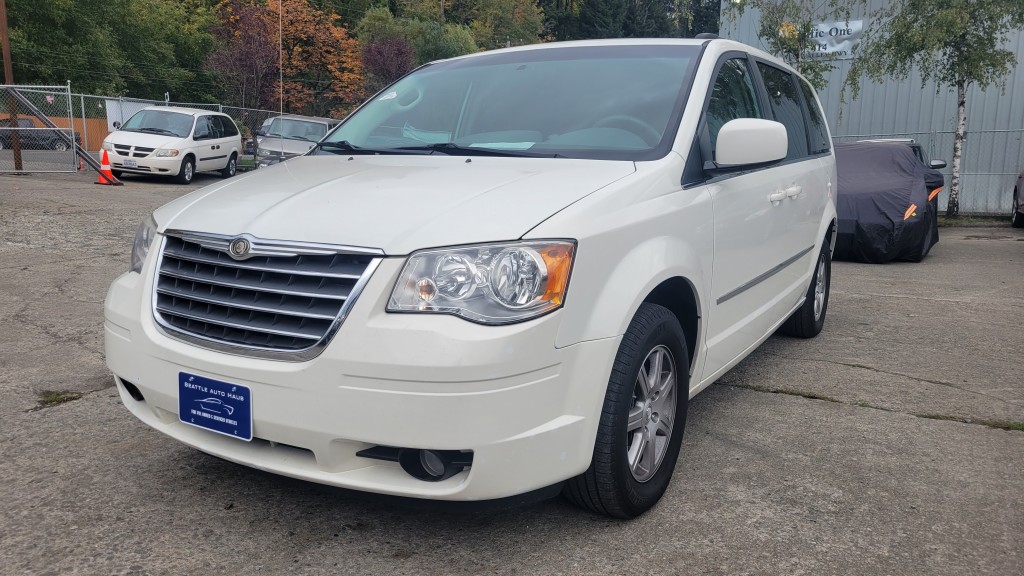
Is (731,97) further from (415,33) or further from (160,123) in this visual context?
(415,33)

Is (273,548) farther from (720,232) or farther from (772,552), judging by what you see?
(720,232)

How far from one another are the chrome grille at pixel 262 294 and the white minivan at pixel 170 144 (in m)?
14.9

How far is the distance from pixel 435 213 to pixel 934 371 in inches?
137

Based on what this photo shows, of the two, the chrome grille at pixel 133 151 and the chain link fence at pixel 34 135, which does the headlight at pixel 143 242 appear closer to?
the chrome grille at pixel 133 151

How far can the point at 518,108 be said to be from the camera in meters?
3.53

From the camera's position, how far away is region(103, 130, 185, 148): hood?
1606 centimetres

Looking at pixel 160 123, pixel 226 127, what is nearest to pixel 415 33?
pixel 226 127

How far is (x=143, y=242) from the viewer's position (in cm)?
293

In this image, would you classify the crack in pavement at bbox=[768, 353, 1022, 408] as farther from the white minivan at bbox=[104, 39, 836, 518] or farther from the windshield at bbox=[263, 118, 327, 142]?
the windshield at bbox=[263, 118, 327, 142]

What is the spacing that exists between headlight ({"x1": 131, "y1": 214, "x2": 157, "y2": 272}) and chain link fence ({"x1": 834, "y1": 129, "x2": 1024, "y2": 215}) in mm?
17574

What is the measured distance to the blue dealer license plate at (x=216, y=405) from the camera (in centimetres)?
239

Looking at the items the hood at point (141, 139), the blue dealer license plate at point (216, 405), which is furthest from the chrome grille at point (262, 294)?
the hood at point (141, 139)

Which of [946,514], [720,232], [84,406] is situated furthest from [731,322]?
[84,406]

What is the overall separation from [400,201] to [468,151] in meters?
0.77
